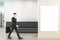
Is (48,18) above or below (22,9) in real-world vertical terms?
below

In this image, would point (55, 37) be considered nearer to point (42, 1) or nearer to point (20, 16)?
point (42, 1)

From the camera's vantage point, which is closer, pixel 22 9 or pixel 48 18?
pixel 48 18

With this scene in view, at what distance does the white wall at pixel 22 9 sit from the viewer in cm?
1112

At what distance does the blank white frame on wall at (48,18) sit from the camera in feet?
28.0

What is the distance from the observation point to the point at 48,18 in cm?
858

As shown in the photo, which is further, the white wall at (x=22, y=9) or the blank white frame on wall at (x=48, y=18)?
the white wall at (x=22, y=9)

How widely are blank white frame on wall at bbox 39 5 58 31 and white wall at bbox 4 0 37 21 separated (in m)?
2.62

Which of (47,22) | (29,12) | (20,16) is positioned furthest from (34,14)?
(47,22)

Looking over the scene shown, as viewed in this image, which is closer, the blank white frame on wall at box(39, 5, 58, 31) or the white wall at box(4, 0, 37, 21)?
the blank white frame on wall at box(39, 5, 58, 31)

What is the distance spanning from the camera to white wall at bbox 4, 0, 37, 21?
36.5ft

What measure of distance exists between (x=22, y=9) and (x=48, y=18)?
3.28 meters

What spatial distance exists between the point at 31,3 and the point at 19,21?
5.73 ft

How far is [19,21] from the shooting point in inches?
437

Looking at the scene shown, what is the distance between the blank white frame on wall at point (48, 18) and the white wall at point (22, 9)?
8.61ft
